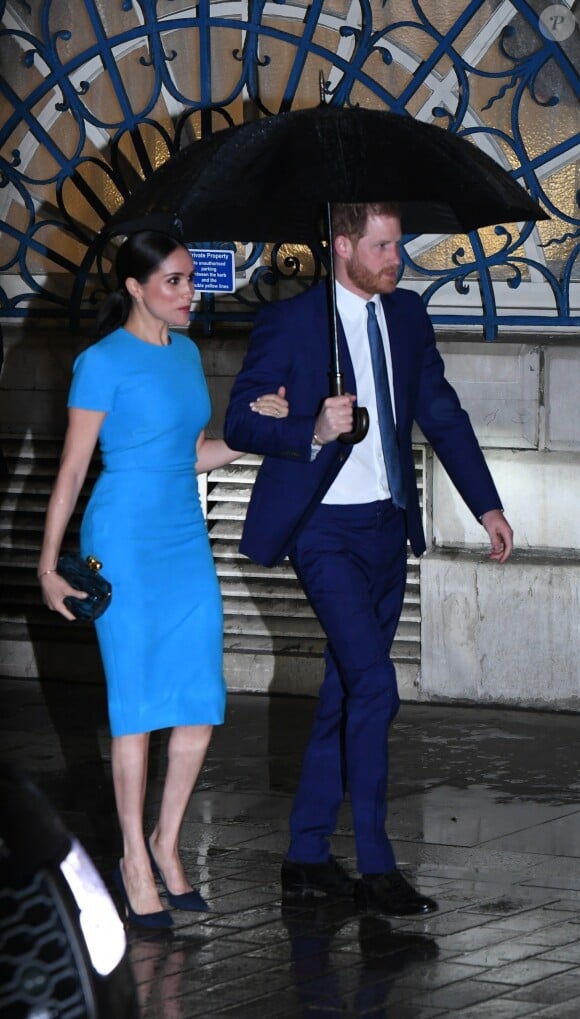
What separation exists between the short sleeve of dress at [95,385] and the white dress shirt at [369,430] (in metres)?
0.72

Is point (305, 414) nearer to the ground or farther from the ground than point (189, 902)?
farther from the ground

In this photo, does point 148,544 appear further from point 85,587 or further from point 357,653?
point 357,653

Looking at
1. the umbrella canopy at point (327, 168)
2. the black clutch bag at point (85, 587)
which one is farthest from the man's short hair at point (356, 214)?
the black clutch bag at point (85, 587)

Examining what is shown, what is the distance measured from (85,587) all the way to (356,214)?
1363 millimetres

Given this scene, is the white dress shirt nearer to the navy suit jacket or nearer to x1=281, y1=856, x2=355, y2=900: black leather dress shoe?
the navy suit jacket

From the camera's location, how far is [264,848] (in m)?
6.64

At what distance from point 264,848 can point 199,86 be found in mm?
4631

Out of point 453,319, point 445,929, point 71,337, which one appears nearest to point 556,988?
point 445,929

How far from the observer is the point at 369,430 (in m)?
5.96

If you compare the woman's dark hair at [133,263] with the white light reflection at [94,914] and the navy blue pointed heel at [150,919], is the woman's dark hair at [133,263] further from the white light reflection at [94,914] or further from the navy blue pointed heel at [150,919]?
the white light reflection at [94,914]

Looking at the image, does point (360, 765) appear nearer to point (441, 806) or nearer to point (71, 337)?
point (441, 806)

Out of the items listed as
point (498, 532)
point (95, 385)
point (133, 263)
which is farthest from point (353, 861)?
point (133, 263)

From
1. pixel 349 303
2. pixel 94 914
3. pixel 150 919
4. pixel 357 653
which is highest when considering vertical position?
pixel 349 303

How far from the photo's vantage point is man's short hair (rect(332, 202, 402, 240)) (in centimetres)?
588
